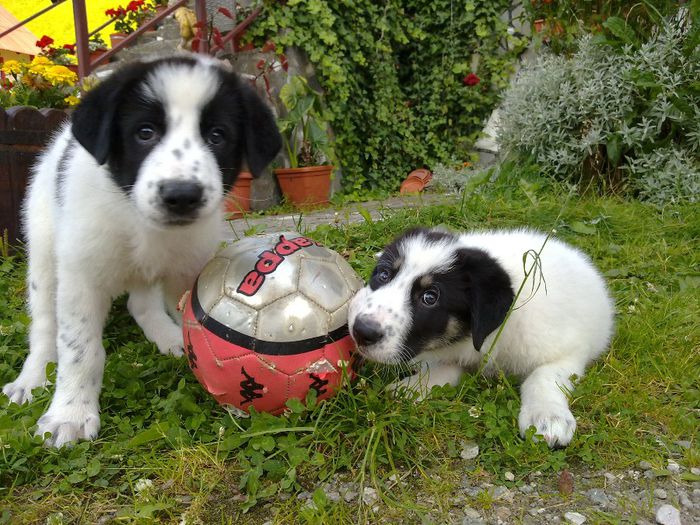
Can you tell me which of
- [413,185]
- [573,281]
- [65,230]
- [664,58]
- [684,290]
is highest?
[664,58]

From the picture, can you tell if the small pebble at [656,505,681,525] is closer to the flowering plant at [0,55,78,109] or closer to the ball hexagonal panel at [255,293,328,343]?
the ball hexagonal panel at [255,293,328,343]

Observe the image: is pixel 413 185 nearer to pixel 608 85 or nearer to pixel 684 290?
pixel 608 85

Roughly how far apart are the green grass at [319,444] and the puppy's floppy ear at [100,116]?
103 centimetres

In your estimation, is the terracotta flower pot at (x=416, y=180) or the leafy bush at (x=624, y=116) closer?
the leafy bush at (x=624, y=116)

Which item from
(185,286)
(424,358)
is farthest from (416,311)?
(185,286)

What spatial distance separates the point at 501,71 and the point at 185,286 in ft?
28.7

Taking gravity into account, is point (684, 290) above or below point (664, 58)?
below

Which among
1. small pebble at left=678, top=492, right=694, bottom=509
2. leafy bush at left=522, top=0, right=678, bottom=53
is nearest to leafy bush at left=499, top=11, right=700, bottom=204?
leafy bush at left=522, top=0, right=678, bottom=53

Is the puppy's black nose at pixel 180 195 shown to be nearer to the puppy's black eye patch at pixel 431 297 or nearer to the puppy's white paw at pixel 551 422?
the puppy's black eye patch at pixel 431 297

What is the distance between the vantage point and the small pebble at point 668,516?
187cm

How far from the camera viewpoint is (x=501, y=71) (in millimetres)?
10305

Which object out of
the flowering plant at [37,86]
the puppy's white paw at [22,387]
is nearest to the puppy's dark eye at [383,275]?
the puppy's white paw at [22,387]

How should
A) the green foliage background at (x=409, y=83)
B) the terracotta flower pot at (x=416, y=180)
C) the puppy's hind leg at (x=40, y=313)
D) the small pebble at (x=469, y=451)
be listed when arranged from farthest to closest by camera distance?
the green foliage background at (x=409, y=83) → the terracotta flower pot at (x=416, y=180) → the puppy's hind leg at (x=40, y=313) → the small pebble at (x=469, y=451)

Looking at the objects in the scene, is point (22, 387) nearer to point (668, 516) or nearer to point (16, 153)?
point (16, 153)
